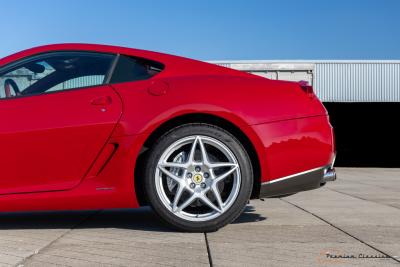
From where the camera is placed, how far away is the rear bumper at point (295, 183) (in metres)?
4.10

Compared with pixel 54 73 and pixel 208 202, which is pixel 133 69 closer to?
pixel 54 73

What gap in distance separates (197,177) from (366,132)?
54.9ft

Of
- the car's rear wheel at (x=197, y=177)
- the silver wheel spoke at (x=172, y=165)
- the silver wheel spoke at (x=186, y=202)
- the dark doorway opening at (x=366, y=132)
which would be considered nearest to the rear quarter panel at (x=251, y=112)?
the car's rear wheel at (x=197, y=177)

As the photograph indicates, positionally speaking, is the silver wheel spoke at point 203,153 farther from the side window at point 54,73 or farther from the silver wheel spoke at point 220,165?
the side window at point 54,73

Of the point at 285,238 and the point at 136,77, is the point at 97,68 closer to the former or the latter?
the point at 136,77

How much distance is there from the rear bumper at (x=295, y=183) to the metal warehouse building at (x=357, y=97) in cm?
1558

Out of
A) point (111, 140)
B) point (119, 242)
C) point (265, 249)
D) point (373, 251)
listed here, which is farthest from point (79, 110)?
point (373, 251)

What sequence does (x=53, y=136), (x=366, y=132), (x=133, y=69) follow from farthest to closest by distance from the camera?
(x=366, y=132), (x=133, y=69), (x=53, y=136)

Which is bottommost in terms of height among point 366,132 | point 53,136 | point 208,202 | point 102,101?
point 366,132

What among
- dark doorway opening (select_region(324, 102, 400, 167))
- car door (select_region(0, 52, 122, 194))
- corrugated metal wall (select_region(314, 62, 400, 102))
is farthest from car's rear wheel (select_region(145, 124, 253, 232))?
corrugated metal wall (select_region(314, 62, 400, 102))

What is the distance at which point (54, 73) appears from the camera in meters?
4.31

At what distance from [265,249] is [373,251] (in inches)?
25.2

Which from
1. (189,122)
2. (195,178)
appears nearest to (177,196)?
(195,178)

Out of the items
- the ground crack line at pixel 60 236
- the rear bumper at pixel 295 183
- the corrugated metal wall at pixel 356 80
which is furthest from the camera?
the corrugated metal wall at pixel 356 80
